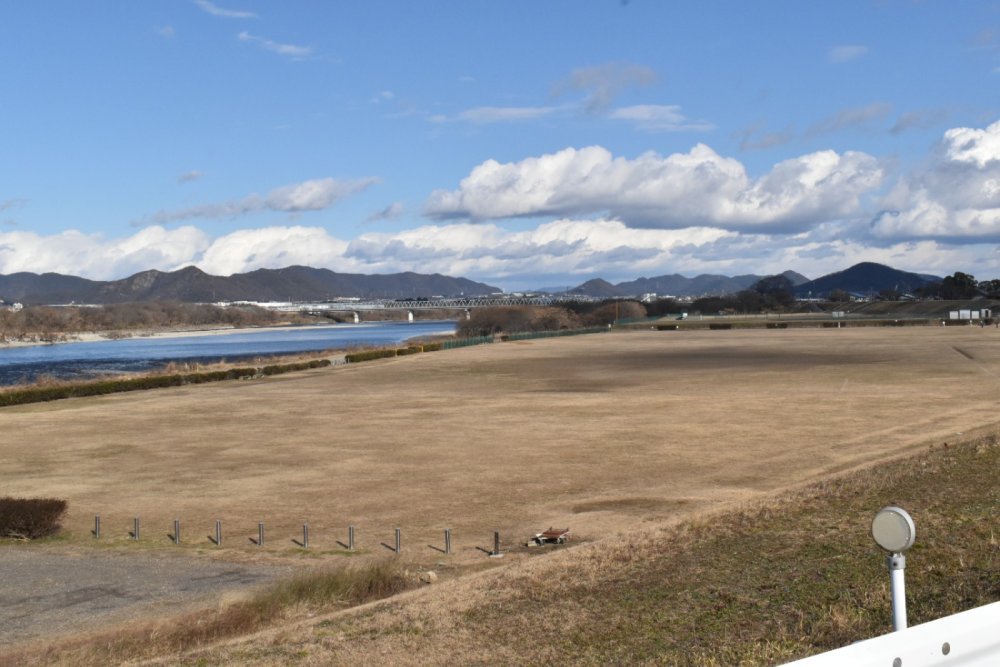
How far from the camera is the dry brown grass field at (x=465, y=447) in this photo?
23.2 meters

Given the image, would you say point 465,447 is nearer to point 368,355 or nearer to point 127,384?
point 127,384

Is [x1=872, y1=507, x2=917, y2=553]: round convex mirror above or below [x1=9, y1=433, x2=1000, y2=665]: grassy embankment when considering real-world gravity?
above

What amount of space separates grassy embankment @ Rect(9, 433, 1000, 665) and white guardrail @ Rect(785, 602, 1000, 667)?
11.8ft

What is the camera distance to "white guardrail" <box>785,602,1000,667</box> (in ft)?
14.7

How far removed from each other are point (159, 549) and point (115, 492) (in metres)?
7.91

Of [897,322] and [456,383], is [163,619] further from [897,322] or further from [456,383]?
[897,322]

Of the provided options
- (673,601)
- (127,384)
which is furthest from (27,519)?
(127,384)

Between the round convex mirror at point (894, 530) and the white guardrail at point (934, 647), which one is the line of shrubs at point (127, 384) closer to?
the round convex mirror at point (894, 530)

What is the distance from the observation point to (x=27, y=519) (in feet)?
74.2

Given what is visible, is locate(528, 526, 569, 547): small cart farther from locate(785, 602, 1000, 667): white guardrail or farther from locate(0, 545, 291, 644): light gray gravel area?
locate(785, 602, 1000, 667): white guardrail

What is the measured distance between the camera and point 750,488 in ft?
83.9

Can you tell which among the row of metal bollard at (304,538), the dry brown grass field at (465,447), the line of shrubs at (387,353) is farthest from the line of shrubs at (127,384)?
the row of metal bollard at (304,538)

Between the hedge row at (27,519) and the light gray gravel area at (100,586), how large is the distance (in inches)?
37.6

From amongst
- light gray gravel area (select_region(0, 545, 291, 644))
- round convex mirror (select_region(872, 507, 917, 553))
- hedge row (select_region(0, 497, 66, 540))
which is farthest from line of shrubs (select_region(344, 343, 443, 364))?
round convex mirror (select_region(872, 507, 917, 553))
